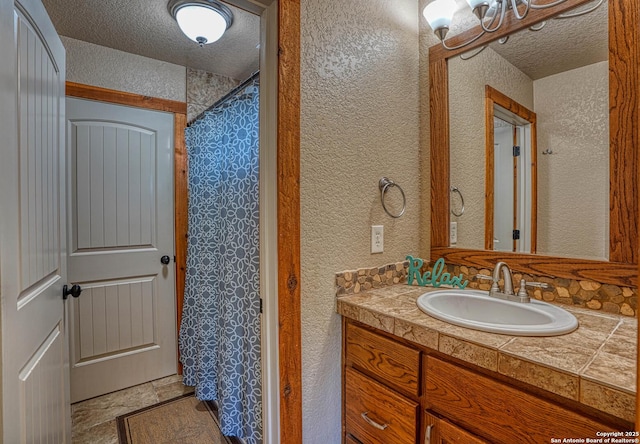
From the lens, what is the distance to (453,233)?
145 cm

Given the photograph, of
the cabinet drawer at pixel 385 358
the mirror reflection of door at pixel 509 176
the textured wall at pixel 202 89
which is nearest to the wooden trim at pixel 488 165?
the mirror reflection of door at pixel 509 176

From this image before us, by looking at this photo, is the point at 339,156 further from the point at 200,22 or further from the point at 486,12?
the point at 200,22

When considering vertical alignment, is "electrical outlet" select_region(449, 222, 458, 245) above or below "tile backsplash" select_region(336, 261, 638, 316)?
above

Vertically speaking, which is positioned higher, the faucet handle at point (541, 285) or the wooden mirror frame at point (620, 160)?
the wooden mirror frame at point (620, 160)

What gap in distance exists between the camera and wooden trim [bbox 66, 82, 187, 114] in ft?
6.49

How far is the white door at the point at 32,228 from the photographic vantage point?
737 mm

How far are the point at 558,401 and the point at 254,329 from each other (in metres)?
→ 1.11

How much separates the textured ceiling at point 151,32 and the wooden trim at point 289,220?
896 millimetres

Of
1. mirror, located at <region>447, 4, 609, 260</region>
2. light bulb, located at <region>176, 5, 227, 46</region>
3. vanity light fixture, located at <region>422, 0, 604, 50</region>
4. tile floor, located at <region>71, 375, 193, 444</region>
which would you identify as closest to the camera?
mirror, located at <region>447, 4, 609, 260</region>

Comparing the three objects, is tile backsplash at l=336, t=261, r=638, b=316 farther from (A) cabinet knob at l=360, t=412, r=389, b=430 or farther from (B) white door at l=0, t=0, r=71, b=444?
(B) white door at l=0, t=0, r=71, b=444

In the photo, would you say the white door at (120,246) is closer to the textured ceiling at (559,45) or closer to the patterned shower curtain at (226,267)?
the patterned shower curtain at (226,267)

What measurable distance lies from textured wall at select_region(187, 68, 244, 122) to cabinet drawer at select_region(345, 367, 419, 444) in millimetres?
2157

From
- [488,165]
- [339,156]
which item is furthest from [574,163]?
[339,156]

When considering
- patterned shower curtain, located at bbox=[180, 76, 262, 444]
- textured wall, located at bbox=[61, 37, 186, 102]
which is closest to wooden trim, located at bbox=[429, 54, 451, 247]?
patterned shower curtain, located at bbox=[180, 76, 262, 444]
